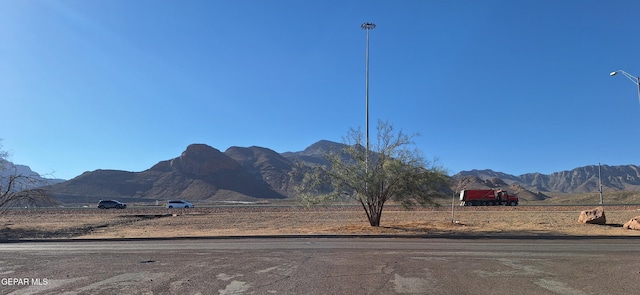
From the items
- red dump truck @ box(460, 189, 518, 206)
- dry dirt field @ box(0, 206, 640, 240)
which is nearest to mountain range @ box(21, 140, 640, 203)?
red dump truck @ box(460, 189, 518, 206)

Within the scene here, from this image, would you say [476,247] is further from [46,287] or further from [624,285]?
[46,287]

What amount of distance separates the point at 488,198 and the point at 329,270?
56.1 meters

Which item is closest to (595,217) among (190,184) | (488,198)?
(488,198)

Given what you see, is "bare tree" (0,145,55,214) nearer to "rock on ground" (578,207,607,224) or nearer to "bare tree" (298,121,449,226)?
"bare tree" (298,121,449,226)

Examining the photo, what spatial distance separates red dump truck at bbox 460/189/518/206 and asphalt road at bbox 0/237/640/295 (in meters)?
47.7

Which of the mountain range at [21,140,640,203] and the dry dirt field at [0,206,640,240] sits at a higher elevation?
the mountain range at [21,140,640,203]

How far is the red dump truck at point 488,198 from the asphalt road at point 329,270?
47.7m

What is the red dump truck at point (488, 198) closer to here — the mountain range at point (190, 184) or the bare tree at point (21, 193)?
the bare tree at point (21, 193)

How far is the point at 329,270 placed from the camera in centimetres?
995

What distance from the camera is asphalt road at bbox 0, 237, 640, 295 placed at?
8.09 metres

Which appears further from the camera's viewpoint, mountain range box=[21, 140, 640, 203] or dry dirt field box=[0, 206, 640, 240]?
mountain range box=[21, 140, 640, 203]

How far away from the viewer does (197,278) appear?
9.09 metres

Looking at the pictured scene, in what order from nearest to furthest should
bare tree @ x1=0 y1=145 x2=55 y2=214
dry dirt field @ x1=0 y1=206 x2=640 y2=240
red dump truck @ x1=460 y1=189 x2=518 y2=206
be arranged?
dry dirt field @ x1=0 y1=206 x2=640 y2=240 < bare tree @ x1=0 y1=145 x2=55 y2=214 < red dump truck @ x1=460 y1=189 x2=518 y2=206

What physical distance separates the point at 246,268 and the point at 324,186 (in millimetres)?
14546
